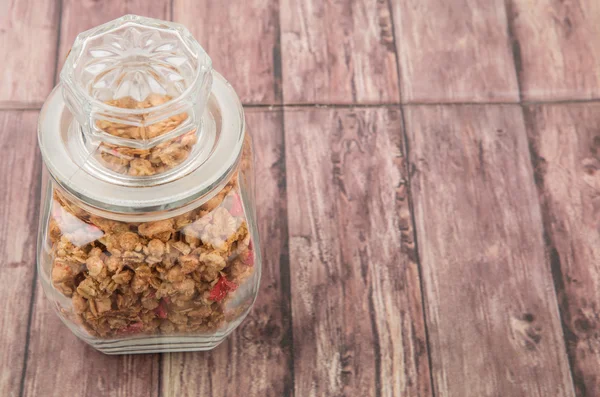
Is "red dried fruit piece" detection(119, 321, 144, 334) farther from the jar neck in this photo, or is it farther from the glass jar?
the jar neck

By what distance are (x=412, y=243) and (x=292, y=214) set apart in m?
0.17

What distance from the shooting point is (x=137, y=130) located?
0.72 meters

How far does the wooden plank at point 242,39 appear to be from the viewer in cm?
115

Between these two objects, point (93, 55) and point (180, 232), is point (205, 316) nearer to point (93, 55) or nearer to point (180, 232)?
point (180, 232)

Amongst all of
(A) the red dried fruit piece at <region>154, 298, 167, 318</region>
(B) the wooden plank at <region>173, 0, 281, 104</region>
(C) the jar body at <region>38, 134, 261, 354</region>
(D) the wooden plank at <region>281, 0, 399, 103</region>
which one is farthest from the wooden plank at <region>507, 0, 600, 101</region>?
(A) the red dried fruit piece at <region>154, 298, 167, 318</region>

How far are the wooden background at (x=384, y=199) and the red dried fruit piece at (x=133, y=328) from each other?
0.10 meters

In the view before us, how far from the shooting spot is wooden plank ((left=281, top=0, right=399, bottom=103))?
1152mm

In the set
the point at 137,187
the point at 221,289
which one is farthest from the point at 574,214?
the point at 137,187

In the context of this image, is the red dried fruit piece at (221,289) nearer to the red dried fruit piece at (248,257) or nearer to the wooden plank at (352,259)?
the red dried fruit piece at (248,257)

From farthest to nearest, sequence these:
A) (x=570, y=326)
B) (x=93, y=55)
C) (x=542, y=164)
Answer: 1. (x=542, y=164)
2. (x=570, y=326)
3. (x=93, y=55)

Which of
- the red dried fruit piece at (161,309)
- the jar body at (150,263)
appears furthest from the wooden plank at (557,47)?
the red dried fruit piece at (161,309)

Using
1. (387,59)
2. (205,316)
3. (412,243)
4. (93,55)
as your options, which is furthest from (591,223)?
(93,55)

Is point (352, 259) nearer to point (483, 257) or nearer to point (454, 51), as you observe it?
point (483, 257)

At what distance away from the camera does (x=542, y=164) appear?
1110 millimetres
